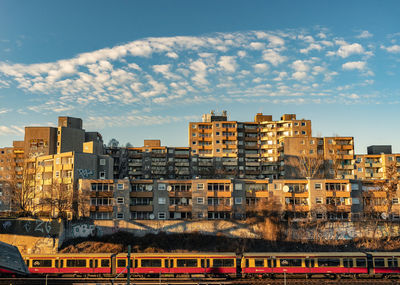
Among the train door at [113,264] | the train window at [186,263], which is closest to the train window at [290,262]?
the train window at [186,263]

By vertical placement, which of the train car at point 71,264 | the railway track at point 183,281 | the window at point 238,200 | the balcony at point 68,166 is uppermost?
the balcony at point 68,166

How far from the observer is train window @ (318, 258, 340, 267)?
4594cm

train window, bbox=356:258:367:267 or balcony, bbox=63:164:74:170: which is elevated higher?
balcony, bbox=63:164:74:170

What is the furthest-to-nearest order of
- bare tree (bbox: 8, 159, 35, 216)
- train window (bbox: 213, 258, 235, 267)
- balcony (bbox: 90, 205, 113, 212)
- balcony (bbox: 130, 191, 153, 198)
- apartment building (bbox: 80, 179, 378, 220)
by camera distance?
bare tree (bbox: 8, 159, 35, 216)
balcony (bbox: 130, 191, 153, 198)
apartment building (bbox: 80, 179, 378, 220)
balcony (bbox: 90, 205, 113, 212)
train window (bbox: 213, 258, 235, 267)

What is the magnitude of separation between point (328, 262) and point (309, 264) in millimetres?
2547

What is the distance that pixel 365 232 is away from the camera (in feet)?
213

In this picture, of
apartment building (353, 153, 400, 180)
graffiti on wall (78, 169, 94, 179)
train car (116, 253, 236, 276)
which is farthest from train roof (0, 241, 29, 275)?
apartment building (353, 153, 400, 180)

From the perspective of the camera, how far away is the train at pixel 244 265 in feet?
150

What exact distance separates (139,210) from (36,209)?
2112cm

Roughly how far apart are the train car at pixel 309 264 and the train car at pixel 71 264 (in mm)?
18738

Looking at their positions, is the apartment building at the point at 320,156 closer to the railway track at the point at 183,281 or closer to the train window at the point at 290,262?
the train window at the point at 290,262

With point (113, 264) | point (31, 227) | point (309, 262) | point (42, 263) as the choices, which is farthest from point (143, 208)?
point (309, 262)

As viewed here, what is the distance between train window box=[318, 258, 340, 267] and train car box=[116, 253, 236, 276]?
11281mm

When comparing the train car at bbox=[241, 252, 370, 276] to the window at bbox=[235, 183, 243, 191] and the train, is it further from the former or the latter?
the window at bbox=[235, 183, 243, 191]
